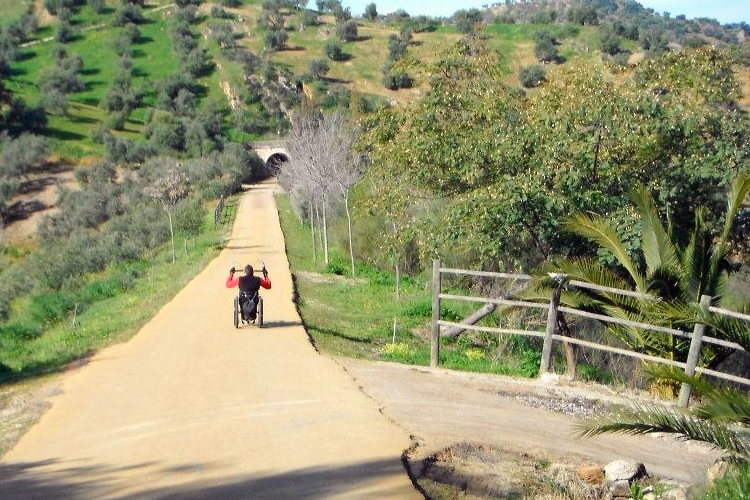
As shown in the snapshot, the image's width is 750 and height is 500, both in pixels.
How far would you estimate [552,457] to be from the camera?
777 cm

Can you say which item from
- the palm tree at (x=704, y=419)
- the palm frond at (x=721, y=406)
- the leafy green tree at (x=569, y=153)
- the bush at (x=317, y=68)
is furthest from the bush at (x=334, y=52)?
the palm frond at (x=721, y=406)

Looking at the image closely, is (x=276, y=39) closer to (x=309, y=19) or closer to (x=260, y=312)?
(x=309, y=19)

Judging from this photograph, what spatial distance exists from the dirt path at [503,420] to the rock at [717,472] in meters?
0.36

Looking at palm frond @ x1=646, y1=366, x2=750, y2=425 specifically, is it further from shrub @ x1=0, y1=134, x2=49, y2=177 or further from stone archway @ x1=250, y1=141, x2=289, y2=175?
stone archway @ x1=250, y1=141, x2=289, y2=175

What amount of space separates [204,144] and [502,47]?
31.1 metres

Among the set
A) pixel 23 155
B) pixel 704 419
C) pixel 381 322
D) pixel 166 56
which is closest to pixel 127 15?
pixel 166 56

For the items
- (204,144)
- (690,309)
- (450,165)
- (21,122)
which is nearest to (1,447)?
(690,309)

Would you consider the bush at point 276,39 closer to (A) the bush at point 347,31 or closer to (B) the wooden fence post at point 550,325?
(A) the bush at point 347,31

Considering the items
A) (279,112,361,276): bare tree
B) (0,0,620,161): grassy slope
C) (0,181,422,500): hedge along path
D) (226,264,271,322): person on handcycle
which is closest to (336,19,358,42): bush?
(0,0,620,161): grassy slope

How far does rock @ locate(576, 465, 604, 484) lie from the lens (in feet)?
23.2

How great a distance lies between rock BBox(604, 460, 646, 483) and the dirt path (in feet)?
1.42

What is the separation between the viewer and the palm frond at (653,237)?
1065 centimetres

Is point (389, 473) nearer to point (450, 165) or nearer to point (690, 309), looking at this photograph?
point (690, 309)

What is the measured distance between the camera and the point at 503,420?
9.09 metres
